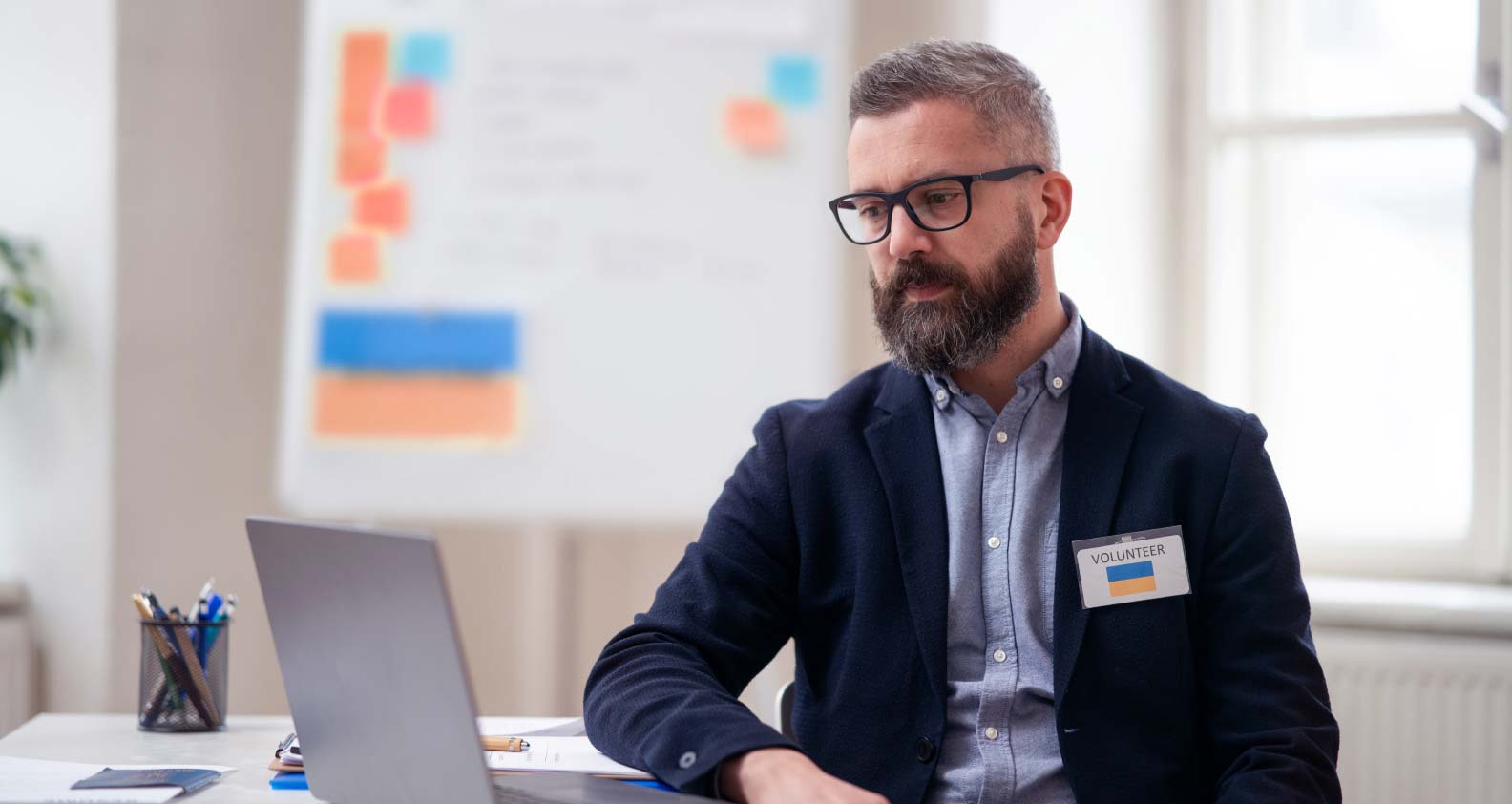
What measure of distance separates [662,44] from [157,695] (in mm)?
1705

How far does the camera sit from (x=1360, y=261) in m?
3.28

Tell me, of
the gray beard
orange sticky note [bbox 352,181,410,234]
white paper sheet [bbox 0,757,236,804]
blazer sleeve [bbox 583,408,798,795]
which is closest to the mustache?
the gray beard

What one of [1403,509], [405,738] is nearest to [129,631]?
[405,738]

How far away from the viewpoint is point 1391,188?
3230mm

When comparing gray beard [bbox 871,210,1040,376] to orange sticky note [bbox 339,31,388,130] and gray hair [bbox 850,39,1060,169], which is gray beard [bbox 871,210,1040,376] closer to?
gray hair [bbox 850,39,1060,169]

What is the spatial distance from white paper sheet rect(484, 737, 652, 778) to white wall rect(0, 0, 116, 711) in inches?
76.1

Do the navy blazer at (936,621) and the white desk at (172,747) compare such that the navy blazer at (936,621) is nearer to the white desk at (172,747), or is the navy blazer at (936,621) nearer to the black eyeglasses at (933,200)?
the black eyeglasses at (933,200)

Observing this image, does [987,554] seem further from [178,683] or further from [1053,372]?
[178,683]

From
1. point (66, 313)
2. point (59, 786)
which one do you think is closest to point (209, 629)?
point (59, 786)

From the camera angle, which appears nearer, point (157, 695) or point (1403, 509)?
point (157, 695)

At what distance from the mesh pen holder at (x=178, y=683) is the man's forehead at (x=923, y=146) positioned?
0.97 m

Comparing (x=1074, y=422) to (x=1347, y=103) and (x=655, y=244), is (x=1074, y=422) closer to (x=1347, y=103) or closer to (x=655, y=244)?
(x=655, y=244)

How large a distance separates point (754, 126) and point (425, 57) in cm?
68

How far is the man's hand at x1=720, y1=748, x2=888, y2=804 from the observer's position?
1197 millimetres
